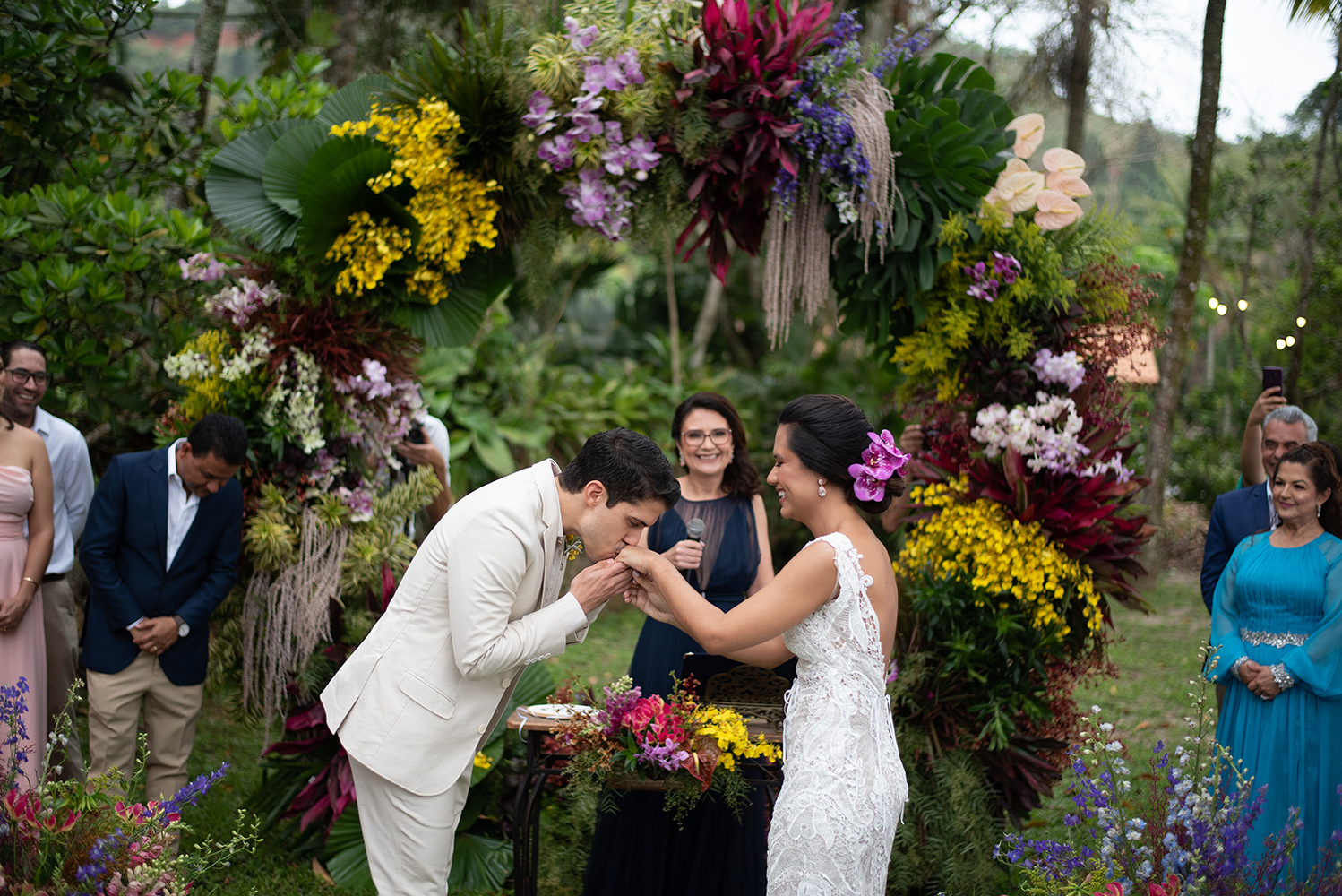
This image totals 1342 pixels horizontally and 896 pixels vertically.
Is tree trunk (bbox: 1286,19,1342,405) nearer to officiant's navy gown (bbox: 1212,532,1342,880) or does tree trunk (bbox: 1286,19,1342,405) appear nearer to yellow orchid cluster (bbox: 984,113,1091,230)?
yellow orchid cluster (bbox: 984,113,1091,230)

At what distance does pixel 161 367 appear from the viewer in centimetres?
580

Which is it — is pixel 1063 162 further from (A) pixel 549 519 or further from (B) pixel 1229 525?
(A) pixel 549 519

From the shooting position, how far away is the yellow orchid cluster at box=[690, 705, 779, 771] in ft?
11.2

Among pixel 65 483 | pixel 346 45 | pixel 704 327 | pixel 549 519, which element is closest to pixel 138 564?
pixel 65 483

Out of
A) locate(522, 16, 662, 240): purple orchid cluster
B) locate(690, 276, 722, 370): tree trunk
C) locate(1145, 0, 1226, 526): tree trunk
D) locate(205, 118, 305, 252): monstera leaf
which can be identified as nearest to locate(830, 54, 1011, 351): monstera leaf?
locate(522, 16, 662, 240): purple orchid cluster

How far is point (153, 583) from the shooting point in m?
4.41

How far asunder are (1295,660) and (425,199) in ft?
Result: 14.4

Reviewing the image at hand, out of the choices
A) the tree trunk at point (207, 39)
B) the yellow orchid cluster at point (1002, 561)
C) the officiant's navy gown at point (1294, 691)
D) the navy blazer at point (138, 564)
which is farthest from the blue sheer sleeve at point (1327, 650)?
the tree trunk at point (207, 39)

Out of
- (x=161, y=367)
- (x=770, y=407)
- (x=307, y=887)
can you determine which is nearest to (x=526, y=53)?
(x=161, y=367)

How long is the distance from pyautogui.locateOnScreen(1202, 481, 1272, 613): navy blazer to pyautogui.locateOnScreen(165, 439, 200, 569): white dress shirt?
16.1ft

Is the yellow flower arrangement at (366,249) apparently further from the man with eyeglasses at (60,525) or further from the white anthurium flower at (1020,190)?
the white anthurium flower at (1020,190)

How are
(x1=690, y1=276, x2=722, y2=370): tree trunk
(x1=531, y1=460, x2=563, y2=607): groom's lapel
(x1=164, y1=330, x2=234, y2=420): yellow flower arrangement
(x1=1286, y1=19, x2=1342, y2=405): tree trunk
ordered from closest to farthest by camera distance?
(x1=531, y1=460, x2=563, y2=607): groom's lapel → (x1=164, y1=330, x2=234, y2=420): yellow flower arrangement → (x1=1286, y1=19, x2=1342, y2=405): tree trunk → (x1=690, y1=276, x2=722, y2=370): tree trunk

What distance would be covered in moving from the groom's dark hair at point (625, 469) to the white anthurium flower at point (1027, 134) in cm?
293

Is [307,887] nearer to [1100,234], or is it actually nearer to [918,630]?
[918,630]
